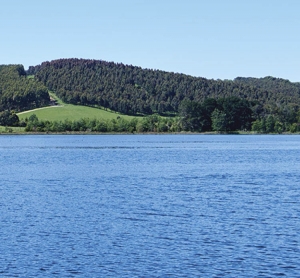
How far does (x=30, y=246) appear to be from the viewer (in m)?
27.2

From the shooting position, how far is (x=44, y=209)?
37688 mm

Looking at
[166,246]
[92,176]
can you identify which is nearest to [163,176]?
[92,176]

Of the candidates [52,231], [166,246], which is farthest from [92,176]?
[166,246]

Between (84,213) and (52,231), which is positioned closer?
(52,231)

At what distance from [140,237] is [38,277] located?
24.9ft

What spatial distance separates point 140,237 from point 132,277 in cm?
653

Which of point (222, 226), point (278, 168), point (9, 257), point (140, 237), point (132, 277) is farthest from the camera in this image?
point (278, 168)

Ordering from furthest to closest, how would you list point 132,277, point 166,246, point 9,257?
1. point 166,246
2. point 9,257
3. point 132,277

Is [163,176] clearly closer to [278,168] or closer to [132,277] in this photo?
[278,168]

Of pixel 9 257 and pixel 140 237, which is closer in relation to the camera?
pixel 9 257

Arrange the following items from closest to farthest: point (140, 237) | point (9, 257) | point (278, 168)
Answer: point (9, 257)
point (140, 237)
point (278, 168)

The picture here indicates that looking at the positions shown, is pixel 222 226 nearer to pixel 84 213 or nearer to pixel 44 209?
pixel 84 213

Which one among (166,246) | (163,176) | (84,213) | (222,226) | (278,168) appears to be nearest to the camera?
(166,246)

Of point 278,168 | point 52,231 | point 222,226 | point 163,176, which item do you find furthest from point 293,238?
point 278,168
